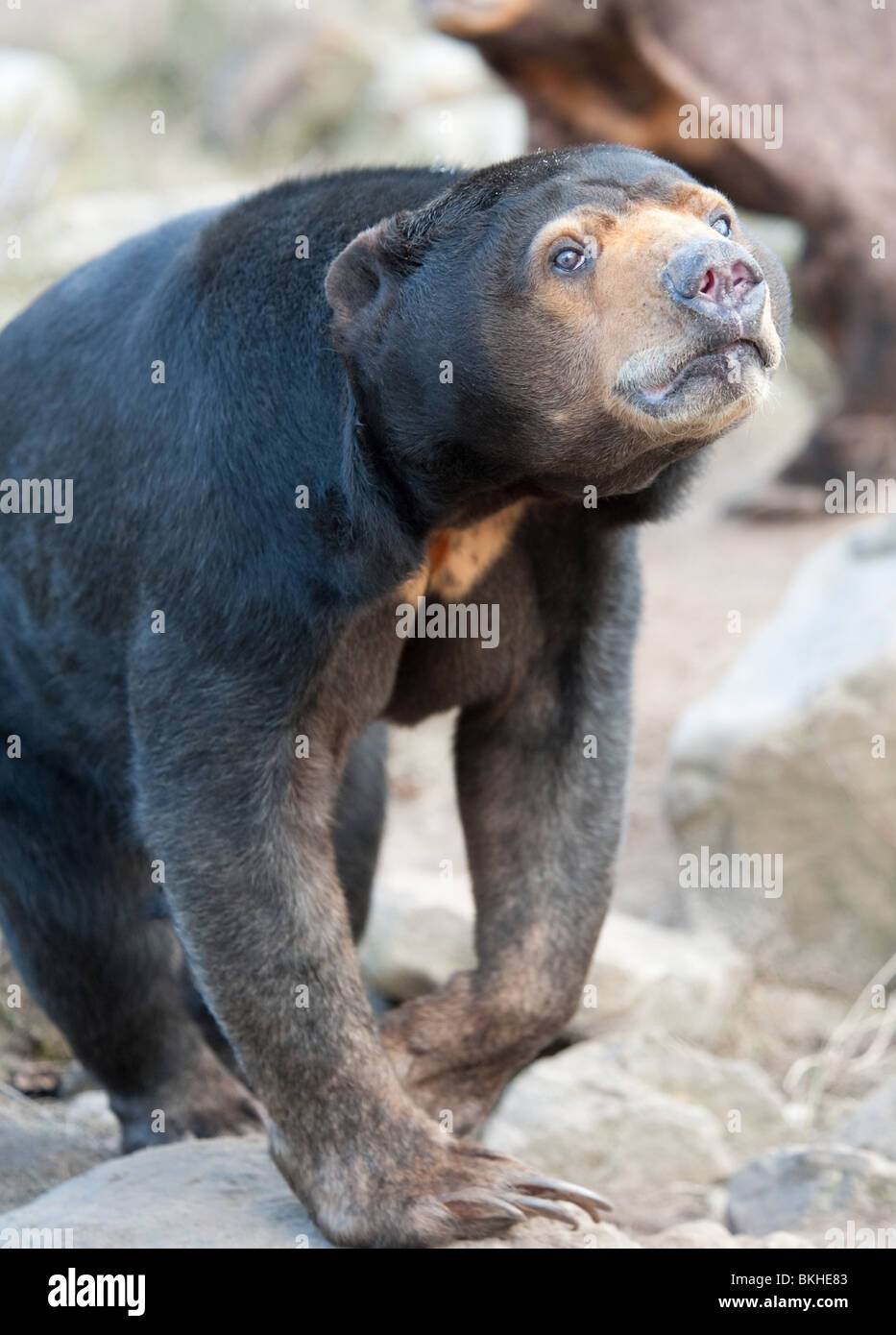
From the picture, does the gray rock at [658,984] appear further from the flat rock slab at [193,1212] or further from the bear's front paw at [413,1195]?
the bear's front paw at [413,1195]

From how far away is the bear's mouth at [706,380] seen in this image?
3.25 m

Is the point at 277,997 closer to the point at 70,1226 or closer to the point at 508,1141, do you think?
the point at 70,1226

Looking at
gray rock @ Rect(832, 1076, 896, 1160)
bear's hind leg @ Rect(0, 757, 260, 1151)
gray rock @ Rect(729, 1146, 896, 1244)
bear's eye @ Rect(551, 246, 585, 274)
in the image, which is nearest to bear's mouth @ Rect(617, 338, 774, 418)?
bear's eye @ Rect(551, 246, 585, 274)

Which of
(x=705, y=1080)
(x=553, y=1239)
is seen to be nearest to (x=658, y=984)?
(x=705, y=1080)

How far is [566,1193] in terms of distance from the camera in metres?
3.78

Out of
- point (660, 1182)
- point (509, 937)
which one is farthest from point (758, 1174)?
point (509, 937)

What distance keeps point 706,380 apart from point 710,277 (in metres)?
0.19

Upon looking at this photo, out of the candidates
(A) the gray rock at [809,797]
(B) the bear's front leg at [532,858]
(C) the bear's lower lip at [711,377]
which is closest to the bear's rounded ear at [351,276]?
(C) the bear's lower lip at [711,377]

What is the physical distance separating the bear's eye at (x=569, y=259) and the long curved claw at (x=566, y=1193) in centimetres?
187

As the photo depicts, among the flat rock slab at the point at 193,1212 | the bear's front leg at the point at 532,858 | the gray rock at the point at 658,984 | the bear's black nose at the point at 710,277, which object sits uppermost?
the bear's black nose at the point at 710,277

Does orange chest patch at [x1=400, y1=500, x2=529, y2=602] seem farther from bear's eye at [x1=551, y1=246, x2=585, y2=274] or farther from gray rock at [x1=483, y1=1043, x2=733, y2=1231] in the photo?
gray rock at [x1=483, y1=1043, x2=733, y2=1231]

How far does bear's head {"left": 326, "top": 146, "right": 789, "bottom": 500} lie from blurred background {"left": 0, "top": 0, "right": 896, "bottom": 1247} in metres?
0.49

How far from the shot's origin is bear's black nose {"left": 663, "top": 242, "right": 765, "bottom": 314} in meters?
3.21

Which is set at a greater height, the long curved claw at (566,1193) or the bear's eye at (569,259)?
the bear's eye at (569,259)
